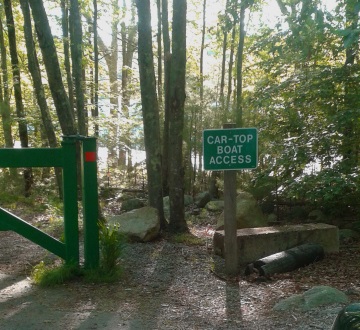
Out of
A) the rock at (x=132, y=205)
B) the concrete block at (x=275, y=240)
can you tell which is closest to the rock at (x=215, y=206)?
the rock at (x=132, y=205)

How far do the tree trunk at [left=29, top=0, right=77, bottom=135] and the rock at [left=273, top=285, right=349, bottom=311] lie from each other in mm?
5993

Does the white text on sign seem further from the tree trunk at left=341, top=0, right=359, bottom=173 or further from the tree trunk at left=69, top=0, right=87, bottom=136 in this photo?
the tree trunk at left=69, top=0, right=87, bottom=136

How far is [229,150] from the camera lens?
21.6 ft

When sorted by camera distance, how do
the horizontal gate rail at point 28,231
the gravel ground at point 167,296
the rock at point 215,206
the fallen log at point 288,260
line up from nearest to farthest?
the gravel ground at point 167,296 → the horizontal gate rail at point 28,231 → the fallen log at point 288,260 → the rock at point 215,206

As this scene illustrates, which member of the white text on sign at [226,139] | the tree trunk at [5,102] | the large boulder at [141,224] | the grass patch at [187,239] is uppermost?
the tree trunk at [5,102]

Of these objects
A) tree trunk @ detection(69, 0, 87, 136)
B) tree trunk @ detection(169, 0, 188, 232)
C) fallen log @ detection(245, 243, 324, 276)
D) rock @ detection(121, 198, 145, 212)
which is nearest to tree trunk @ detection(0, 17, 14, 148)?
tree trunk @ detection(69, 0, 87, 136)

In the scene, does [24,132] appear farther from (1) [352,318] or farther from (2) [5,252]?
(1) [352,318]

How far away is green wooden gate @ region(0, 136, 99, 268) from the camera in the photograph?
5973mm

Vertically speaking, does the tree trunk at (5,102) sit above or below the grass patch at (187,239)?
above

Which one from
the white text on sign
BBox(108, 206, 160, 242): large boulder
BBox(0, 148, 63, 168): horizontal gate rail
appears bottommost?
BBox(108, 206, 160, 242): large boulder

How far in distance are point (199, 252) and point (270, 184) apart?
3.70 m

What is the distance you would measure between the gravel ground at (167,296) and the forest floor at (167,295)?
0.01 metres

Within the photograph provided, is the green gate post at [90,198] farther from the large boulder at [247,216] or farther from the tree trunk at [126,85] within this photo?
the tree trunk at [126,85]

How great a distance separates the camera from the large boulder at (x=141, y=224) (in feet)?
28.7
